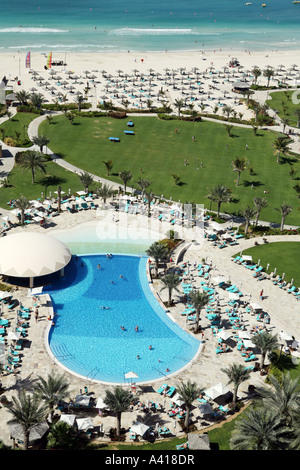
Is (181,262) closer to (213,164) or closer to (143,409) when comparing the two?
(143,409)

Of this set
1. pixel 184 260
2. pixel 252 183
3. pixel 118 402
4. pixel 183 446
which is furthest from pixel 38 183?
pixel 183 446

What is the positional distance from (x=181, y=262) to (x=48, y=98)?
81595 millimetres

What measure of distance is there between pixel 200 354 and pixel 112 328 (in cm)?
1080

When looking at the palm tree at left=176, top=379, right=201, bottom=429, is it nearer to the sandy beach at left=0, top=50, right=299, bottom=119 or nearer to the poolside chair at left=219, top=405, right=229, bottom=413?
the poolside chair at left=219, top=405, right=229, bottom=413

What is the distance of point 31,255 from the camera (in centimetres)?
6081

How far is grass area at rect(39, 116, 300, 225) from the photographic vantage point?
286ft

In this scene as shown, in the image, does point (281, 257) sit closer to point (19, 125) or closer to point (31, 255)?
point (31, 255)

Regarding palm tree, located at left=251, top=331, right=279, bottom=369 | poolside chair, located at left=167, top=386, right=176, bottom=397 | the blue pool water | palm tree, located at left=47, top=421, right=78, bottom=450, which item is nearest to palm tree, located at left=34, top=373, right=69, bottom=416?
palm tree, located at left=47, top=421, right=78, bottom=450

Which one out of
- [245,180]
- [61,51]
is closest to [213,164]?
[245,180]

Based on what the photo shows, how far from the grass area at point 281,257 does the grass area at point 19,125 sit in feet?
185

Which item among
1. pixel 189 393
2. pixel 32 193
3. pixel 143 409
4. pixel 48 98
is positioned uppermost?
pixel 48 98

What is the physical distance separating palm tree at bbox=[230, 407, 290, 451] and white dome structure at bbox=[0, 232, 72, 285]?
32.5 metres

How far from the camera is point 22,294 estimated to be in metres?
58.7
